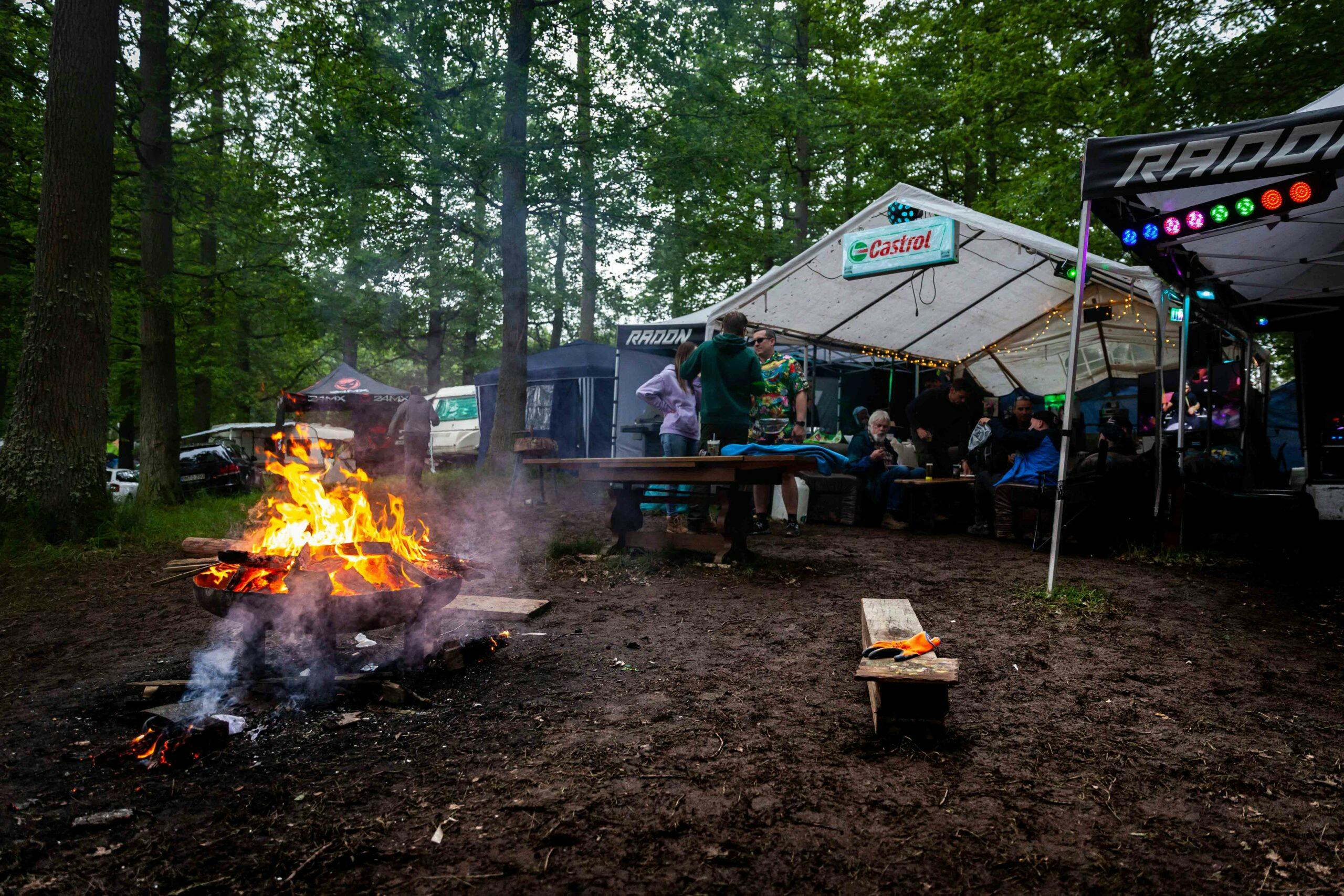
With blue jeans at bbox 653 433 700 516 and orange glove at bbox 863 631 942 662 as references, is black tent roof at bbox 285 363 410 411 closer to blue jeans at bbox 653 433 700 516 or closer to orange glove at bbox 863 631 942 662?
blue jeans at bbox 653 433 700 516

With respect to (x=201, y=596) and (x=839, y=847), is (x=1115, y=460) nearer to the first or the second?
(x=839, y=847)

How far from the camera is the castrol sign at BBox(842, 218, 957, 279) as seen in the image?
9.88 metres

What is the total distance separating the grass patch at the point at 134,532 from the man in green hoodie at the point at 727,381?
17.7 feet

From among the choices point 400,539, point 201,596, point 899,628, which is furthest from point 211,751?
point 899,628

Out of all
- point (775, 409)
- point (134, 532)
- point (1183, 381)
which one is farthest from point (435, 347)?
point (1183, 381)

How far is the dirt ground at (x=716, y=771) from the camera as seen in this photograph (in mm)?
2021

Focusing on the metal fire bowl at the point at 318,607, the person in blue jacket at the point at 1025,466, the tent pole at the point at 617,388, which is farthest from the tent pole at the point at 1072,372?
the tent pole at the point at 617,388

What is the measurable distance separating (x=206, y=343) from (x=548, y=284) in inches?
659

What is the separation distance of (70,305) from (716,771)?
8399mm

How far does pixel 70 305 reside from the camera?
7570 millimetres

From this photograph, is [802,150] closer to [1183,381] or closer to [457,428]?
[457,428]

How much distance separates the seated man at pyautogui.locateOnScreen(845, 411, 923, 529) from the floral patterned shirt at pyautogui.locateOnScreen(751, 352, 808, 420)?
156 cm

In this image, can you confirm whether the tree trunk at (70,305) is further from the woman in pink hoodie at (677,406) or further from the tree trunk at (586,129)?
the tree trunk at (586,129)

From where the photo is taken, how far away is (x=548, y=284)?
34.2m
